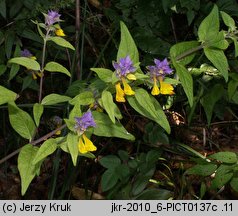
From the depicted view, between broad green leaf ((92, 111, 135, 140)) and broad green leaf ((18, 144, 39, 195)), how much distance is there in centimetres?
22

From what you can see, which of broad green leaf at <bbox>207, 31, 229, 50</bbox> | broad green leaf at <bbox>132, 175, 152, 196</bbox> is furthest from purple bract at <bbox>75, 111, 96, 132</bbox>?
broad green leaf at <bbox>132, 175, 152, 196</bbox>

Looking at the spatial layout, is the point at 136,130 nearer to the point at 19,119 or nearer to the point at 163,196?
the point at 163,196

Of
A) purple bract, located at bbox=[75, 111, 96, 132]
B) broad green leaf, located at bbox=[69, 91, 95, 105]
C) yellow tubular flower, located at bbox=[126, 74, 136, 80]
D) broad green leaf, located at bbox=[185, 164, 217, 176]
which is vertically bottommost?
broad green leaf, located at bbox=[185, 164, 217, 176]

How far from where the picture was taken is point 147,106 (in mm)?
1345

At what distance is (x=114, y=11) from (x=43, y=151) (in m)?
1.23

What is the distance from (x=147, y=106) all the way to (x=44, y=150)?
35 cm

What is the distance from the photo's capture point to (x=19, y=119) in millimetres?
1457

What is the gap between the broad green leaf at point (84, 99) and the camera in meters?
1.37

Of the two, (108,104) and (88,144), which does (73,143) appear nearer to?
(88,144)

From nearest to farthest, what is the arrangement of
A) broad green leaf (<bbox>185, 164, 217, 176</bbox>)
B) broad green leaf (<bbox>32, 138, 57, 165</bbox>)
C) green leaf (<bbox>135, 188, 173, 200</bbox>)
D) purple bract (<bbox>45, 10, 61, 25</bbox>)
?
broad green leaf (<bbox>32, 138, 57, 165</bbox>)
purple bract (<bbox>45, 10, 61, 25</bbox>)
broad green leaf (<bbox>185, 164, 217, 176</bbox>)
green leaf (<bbox>135, 188, 173, 200</bbox>)

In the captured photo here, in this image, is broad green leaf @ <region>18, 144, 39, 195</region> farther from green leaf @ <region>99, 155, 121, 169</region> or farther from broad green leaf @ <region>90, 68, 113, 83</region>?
green leaf @ <region>99, 155, 121, 169</region>

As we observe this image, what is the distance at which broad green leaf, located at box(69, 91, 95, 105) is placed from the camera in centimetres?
137

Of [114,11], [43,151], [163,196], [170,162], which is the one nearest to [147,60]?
[114,11]

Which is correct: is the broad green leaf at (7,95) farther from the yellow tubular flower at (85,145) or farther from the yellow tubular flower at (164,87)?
the yellow tubular flower at (164,87)
